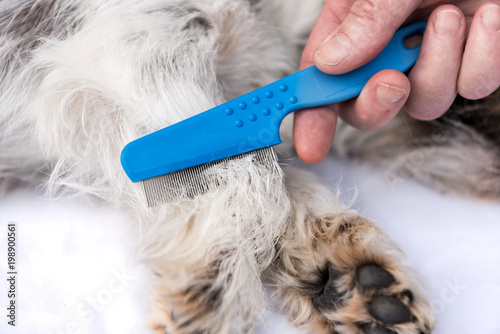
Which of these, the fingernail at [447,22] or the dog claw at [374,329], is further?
the fingernail at [447,22]

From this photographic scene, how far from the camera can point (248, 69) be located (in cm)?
121

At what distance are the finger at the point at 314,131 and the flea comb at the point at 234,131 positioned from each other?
7cm

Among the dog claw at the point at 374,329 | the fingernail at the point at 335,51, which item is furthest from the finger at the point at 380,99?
the dog claw at the point at 374,329

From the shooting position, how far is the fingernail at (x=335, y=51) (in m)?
0.92

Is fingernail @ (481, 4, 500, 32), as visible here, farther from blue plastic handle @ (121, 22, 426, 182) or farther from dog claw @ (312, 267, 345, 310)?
dog claw @ (312, 267, 345, 310)

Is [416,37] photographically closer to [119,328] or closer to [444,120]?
[444,120]

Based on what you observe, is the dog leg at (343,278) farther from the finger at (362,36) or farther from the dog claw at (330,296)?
the finger at (362,36)

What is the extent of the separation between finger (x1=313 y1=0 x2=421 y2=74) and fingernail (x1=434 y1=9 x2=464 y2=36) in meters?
0.08

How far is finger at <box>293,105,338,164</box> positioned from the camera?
1.06 metres

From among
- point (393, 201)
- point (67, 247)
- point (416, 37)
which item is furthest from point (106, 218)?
point (416, 37)

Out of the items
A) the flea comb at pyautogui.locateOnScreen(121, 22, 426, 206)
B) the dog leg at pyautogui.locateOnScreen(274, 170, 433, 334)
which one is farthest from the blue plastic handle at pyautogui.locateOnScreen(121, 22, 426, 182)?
the dog leg at pyautogui.locateOnScreen(274, 170, 433, 334)

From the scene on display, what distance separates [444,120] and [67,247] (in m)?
1.29

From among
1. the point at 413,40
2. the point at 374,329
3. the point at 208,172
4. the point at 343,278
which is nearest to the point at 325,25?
the point at 413,40

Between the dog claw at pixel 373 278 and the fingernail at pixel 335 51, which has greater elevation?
the fingernail at pixel 335 51
